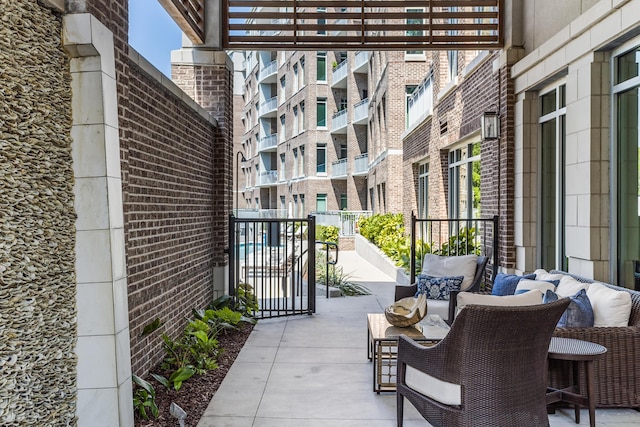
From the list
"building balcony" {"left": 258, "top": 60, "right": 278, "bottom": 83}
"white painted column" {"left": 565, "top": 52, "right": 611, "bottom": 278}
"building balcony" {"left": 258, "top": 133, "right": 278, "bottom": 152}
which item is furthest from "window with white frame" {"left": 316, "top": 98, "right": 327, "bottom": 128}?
"white painted column" {"left": 565, "top": 52, "right": 611, "bottom": 278}

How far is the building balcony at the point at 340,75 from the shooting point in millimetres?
27484

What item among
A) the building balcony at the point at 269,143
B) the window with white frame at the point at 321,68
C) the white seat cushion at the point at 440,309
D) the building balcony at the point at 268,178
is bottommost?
the white seat cushion at the point at 440,309

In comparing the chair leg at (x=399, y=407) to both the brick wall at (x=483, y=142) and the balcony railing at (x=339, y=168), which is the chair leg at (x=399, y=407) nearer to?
the brick wall at (x=483, y=142)

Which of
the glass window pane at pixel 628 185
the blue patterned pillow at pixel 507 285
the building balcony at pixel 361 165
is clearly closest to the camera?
the glass window pane at pixel 628 185

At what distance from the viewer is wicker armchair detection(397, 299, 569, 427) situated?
3.11 m

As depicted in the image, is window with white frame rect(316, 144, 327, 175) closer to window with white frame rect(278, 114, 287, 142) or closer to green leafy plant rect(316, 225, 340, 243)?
window with white frame rect(278, 114, 287, 142)

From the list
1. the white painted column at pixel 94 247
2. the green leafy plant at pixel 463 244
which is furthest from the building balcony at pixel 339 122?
the white painted column at pixel 94 247

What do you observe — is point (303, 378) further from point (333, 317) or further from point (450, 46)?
point (450, 46)

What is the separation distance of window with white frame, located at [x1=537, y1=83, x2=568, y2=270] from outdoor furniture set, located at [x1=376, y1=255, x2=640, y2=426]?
1.33 m

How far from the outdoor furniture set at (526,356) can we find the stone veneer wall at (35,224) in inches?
88.6

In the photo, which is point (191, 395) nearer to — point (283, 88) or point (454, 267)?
point (454, 267)

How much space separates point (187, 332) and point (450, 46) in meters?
5.37

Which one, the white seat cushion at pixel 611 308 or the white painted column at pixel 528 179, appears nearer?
the white seat cushion at pixel 611 308

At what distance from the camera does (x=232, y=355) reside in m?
5.87
